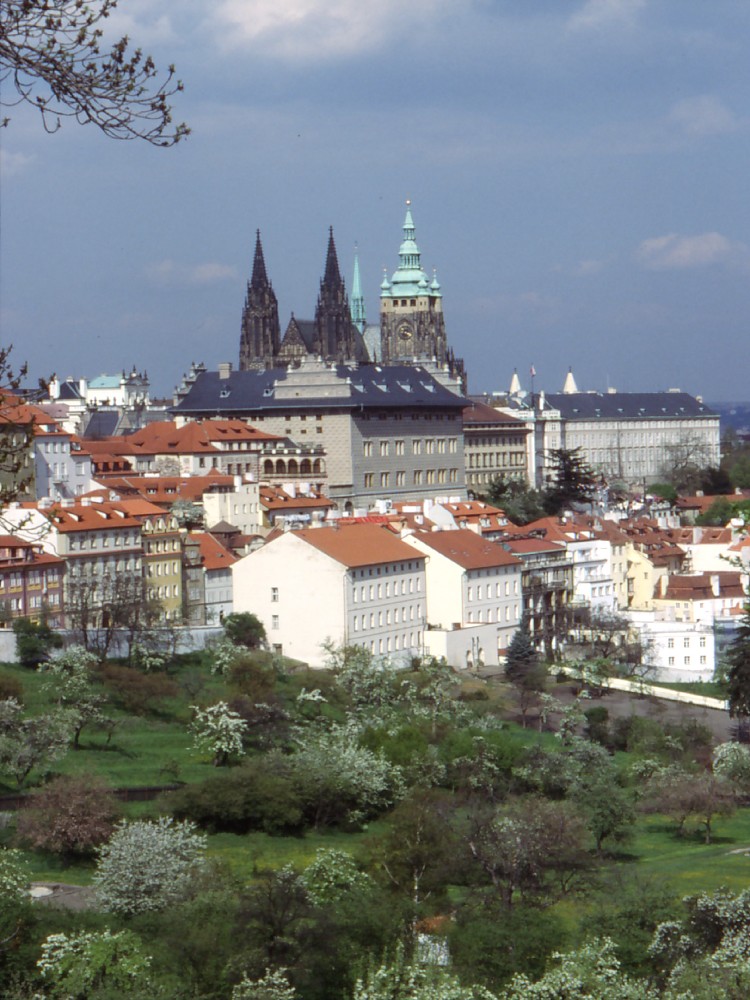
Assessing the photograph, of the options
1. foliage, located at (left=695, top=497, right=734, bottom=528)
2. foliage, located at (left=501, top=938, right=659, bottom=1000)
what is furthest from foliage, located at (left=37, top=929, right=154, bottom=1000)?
foliage, located at (left=695, top=497, right=734, bottom=528)

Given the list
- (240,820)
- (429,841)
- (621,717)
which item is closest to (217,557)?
(621,717)

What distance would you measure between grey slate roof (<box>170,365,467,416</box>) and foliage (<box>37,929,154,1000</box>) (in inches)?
3284

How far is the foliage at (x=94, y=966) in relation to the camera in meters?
30.5

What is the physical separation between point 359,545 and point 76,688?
2035cm

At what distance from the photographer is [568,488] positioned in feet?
380

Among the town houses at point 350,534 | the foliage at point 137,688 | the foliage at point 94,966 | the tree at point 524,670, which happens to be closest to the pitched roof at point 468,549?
the town houses at point 350,534

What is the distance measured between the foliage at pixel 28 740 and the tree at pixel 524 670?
59.2 ft

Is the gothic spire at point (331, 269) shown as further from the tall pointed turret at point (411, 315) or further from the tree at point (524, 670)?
the tree at point (524, 670)

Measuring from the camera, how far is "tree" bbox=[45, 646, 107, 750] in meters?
56.1

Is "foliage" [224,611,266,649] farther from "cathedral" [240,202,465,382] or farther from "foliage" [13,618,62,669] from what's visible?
"cathedral" [240,202,465,382]

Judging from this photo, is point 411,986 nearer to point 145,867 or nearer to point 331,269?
point 145,867

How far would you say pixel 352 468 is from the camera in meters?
113

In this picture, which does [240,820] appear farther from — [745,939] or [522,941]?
[745,939]

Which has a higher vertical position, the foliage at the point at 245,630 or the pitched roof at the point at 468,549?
the pitched roof at the point at 468,549
